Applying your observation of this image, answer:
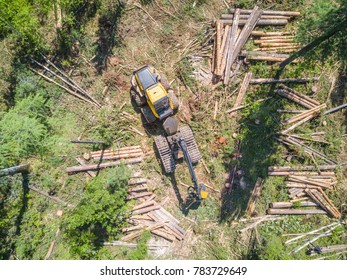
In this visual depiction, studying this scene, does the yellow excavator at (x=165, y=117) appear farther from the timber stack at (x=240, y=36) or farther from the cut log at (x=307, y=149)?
the cut log at (x=307, y=149)

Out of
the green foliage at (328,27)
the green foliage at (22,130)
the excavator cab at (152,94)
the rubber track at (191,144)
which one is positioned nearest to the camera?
the green foliage at (328,27)

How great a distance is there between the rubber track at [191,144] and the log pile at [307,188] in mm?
3979

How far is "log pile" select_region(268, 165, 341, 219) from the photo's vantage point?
14.3 metres

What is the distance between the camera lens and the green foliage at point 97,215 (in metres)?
13.1

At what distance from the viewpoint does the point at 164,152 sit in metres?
14.1

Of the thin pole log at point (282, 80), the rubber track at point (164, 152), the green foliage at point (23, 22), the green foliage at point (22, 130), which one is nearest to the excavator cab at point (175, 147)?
the rubber track at point (164, 152)

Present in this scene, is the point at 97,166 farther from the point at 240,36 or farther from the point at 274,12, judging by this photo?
the point at 274,12

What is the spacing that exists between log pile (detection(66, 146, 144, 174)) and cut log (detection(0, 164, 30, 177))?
213 centimetres

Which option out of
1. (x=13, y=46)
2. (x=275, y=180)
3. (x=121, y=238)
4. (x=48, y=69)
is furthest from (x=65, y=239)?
(x=275, y=180)

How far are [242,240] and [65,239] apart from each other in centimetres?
940

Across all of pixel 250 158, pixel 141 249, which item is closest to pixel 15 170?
pixel 141 249

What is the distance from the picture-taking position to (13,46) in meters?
14.6

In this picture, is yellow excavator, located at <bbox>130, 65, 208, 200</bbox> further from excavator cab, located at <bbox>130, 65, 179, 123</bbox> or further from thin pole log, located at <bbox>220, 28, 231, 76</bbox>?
thin pole log, located at <bbox>220, 28, 231, 76</bbox>

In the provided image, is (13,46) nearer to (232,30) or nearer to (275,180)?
(232,30)
